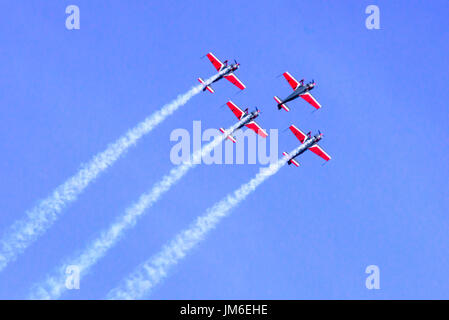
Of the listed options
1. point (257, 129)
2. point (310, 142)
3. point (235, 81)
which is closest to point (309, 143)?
point (310, 142)

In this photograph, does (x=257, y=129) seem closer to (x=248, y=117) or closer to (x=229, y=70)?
(x=248, y=117)

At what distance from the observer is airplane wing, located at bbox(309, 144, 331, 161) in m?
151

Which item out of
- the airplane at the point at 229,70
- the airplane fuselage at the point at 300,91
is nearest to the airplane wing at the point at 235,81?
the airplane at the point at 229,70

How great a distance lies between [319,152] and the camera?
15200 cm

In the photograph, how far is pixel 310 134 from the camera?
151 meters

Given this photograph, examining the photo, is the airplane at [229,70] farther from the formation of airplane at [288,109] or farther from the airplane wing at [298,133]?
the airplane wing at [298,133]

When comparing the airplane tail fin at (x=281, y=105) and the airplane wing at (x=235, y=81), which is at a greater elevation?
the airplane wing at (x=235, y=81)

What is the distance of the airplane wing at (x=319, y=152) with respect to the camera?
497 feet

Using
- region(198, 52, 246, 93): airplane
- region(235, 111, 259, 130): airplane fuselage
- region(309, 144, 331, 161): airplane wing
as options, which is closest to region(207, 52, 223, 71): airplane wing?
region(198, 52, 246, 93): airplane

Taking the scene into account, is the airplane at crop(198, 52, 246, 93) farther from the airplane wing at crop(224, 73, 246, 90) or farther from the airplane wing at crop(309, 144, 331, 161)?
the airplane wing at crop(309, 144, 331, 161)
